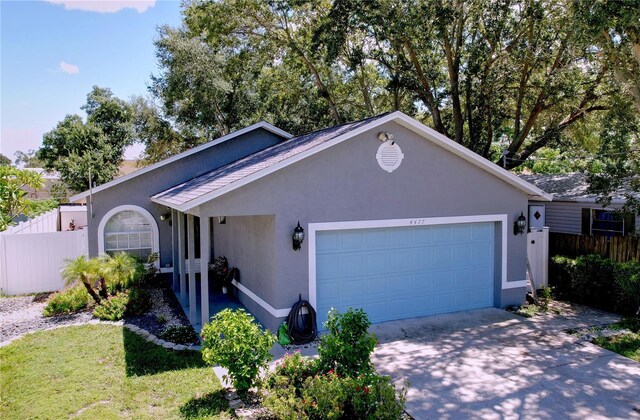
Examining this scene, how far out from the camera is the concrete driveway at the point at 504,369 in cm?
651

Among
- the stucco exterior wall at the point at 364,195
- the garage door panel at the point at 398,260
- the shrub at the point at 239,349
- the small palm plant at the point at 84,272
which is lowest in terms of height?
the shrub at the point at 239,349

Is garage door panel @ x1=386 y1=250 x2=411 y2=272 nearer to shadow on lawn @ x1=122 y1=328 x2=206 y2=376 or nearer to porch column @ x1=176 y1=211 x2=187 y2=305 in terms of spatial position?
shadow on lawn @ x1=122 y1=328 x2=206 y2=376

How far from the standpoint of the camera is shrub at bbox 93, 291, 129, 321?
10713mm

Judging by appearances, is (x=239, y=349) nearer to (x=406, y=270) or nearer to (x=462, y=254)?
(x=406, y=270)

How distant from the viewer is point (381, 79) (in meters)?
23.0

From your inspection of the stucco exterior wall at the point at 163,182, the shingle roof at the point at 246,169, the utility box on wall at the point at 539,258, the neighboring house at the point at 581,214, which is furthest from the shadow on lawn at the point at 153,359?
the neighboring house at the point at 581,214

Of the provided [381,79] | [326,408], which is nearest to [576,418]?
[326,408]

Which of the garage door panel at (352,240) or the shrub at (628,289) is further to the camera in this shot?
the shrub at (628,289)

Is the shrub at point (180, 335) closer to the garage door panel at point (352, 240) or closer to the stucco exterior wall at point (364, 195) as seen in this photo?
the stucco exterior wall at point (364, 195)

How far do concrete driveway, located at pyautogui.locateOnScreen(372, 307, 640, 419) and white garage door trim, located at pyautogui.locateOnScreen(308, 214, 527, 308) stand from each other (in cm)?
136

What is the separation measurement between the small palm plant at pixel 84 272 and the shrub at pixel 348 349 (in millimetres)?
7051

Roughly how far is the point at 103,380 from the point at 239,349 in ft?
8.73

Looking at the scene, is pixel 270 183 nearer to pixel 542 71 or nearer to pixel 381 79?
pixel 542 71

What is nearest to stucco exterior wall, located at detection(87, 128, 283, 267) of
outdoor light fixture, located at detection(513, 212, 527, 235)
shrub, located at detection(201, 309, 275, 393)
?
shrub, located at detection(201, 309, 275, 393)
